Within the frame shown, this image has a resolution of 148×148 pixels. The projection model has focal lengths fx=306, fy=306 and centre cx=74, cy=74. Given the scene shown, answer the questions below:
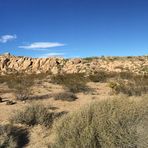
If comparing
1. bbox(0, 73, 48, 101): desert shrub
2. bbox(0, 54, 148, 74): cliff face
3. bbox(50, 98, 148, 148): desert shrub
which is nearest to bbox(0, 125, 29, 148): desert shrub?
bbox(50, 98, 148, 148): desert shrub

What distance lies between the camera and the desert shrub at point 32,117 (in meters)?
9.88

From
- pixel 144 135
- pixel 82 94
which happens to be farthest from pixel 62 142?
pixel 82 94

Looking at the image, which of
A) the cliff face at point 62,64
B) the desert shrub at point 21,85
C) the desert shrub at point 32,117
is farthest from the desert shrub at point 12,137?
the cliff face at point 62,64

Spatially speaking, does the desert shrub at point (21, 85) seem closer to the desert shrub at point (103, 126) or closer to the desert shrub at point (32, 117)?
the desert shrub at point (32, 117)

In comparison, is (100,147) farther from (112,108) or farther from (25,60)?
(25,60)

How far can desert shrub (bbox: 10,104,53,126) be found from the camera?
9.88 meters

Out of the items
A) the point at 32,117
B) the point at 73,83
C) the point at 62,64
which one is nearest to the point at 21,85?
the point at 73,83

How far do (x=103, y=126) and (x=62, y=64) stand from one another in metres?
44.7

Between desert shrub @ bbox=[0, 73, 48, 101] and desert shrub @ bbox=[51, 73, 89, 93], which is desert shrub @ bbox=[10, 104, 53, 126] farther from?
desert shrub @ bbox=[51, 73, 89, 93]

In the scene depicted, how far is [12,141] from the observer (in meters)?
8.24

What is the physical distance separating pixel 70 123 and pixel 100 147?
3.15 ft

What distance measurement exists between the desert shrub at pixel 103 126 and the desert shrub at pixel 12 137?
1698mm

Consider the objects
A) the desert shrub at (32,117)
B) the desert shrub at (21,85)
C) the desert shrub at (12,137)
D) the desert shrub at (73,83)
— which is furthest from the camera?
the desert shrub at (73,83)

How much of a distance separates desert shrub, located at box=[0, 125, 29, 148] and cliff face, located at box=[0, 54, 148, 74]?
34659 mm
